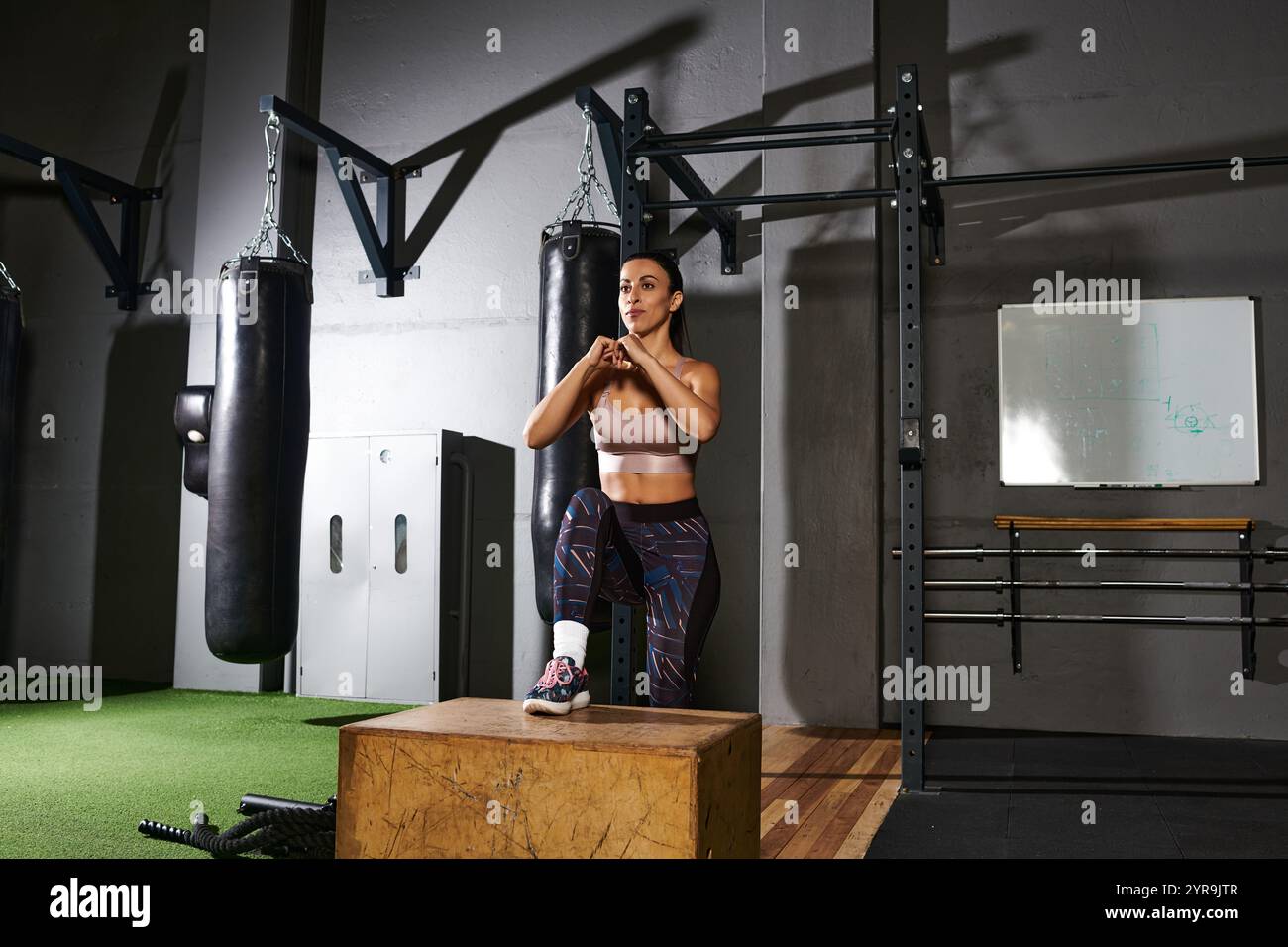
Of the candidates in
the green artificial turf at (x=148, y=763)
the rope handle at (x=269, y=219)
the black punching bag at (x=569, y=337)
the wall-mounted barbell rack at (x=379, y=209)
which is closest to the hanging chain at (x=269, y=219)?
the rope handle at (x=269, y=219)

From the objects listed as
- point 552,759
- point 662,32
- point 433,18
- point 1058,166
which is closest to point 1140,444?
point 1058,166

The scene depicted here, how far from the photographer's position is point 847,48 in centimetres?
496

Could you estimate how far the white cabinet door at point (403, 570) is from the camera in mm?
5016

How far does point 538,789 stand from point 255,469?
9.22 feet

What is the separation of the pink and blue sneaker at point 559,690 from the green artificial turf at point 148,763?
39.3 inches

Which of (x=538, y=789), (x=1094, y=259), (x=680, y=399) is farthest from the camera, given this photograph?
(x=1094, y=259)

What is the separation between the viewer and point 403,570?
5074mm

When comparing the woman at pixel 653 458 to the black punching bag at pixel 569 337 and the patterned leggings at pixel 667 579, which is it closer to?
the patterned leggings at pixel 667 579

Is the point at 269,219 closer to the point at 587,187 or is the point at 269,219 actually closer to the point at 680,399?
the point at 587,187

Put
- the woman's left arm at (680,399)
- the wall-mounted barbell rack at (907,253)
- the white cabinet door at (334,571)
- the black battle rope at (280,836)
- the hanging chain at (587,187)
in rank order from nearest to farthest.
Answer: the black battle rope at (280,836) → the woman's left arm at (680,399) → the wall-mounted barbell rack at (907,253) → the hanging chain at (587,187) → the white cabinet door at (334,571)

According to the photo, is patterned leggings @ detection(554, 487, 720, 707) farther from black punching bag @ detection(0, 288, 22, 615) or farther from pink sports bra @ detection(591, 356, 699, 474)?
black punching bag @ detection(0, 288, 22, 615)

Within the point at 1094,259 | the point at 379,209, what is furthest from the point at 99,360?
the point at 1094,259

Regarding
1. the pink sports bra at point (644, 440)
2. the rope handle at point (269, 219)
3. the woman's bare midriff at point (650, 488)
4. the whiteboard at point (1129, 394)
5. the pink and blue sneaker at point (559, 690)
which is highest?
the rope handle at point (269, 219)

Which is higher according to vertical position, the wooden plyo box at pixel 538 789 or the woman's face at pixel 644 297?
the woman's face at pixel 644 297
